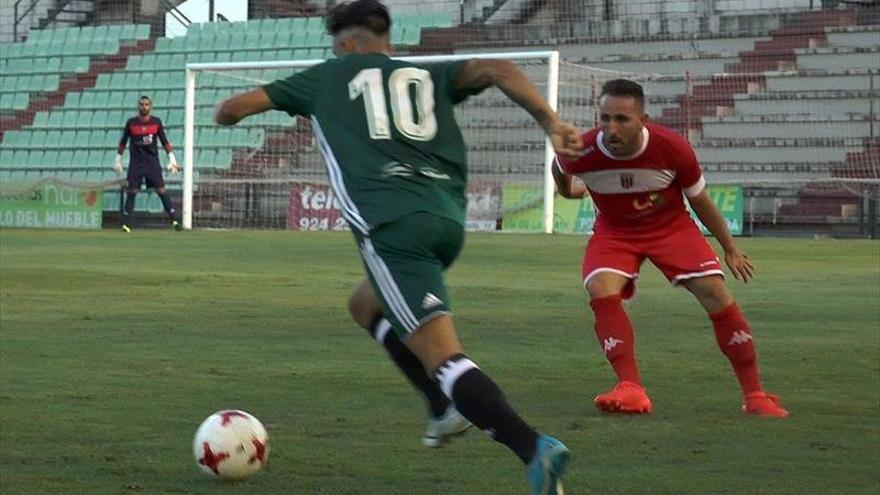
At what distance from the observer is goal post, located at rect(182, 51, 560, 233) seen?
3092cm

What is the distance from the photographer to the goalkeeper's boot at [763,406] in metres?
7.86

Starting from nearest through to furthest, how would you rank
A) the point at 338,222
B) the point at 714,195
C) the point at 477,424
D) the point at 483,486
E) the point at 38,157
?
the point at 477,424 < the point at 483,486 < the point at 714,195 < the point at 338,222 < the point at 38,157

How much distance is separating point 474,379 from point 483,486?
61 cm

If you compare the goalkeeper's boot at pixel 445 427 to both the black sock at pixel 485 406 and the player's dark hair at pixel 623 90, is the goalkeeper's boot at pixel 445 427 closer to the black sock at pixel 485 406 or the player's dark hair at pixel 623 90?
the black sock at pixel 485 406

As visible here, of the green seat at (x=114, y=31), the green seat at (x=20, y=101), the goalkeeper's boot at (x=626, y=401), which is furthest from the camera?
Answer: the green seat at (x=114, y=31)

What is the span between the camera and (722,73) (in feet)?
106

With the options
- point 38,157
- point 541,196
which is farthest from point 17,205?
point 541,196

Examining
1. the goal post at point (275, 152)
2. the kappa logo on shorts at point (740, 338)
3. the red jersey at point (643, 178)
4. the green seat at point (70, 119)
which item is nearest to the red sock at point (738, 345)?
the kappa logo on shorts at point (740, 338)

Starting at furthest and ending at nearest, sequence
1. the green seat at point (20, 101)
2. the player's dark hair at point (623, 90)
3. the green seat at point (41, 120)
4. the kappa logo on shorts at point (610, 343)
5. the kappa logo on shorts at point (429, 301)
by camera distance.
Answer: the green seat at point (20, 101) < the green seat at point (41, 120) < the kappa logo on shorts at point (610, 343) < the player's dark hair at point (623, 90) < the kappa logo on shorts at point (429, 301)

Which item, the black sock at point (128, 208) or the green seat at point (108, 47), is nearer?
the black sock at point (128, 208)

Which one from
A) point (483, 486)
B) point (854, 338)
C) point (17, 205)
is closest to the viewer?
point (483, 486)

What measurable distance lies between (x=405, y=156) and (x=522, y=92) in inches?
18.3

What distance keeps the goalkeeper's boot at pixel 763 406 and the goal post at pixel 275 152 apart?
20.8m

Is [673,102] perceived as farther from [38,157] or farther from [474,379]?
[474,379]
